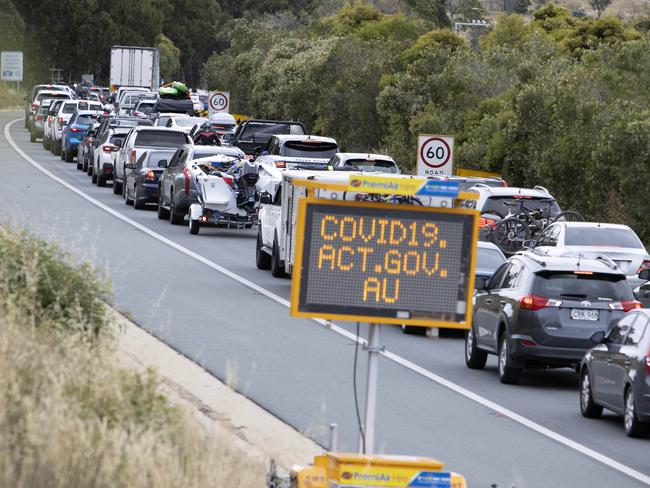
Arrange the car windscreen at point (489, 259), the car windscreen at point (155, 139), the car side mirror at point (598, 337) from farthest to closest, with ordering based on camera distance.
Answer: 1. the car windscreen at point (155, 139)
2. the car windscreen at point (489, 259)
3. the car side mirror at point (598, 337)

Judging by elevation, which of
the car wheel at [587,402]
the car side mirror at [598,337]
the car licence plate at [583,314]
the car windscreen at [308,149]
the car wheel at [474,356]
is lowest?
the car wheel at [474,356]

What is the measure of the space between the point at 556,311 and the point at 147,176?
22030 mm

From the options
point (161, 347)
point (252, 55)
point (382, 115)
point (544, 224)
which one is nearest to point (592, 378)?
point (161, 347)

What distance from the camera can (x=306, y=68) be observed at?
206ft

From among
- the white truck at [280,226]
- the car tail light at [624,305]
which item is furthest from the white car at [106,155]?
the car tail light at [624,305]

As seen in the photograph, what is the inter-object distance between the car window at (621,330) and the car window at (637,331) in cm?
14

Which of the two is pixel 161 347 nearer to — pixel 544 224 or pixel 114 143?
pixel 544 224

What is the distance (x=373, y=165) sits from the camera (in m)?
35.9

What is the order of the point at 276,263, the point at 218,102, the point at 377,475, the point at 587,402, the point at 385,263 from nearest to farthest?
the point at 377,475, the point at 385,263, the point at 587,402, the point at 276,263, the point at 218,102

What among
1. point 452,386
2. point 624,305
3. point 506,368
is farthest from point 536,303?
point 452,386

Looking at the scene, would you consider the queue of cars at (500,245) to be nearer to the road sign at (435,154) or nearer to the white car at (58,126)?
the road sign at (435,154)

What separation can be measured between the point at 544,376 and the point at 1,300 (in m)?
9.39

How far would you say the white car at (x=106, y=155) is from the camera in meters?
45.7

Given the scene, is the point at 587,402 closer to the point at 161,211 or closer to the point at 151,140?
the point at 161,211
